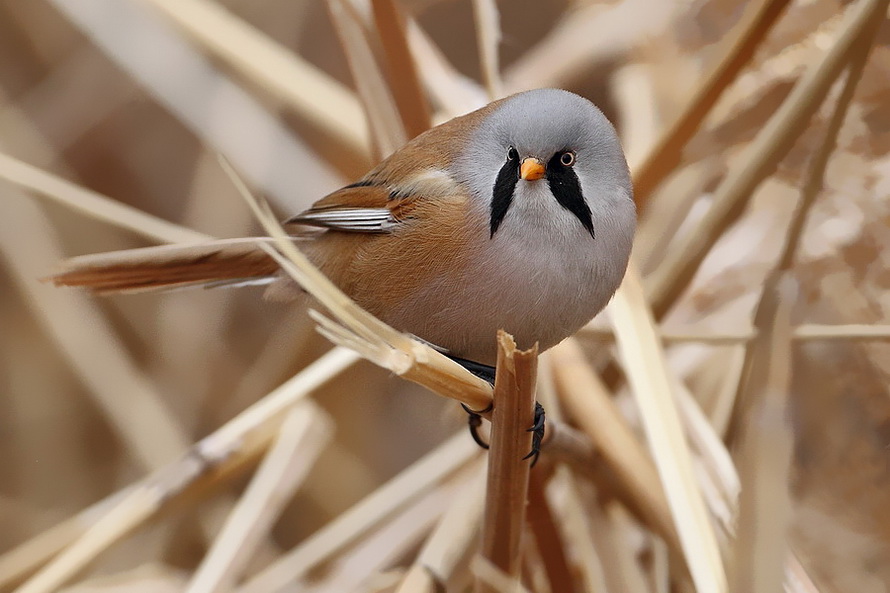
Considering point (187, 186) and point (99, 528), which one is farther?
point (187, 186)

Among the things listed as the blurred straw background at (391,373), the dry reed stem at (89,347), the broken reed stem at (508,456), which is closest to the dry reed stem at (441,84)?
the blurred straw background at (391,373)

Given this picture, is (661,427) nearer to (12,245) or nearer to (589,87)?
(589,87)

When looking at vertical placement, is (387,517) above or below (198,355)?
below

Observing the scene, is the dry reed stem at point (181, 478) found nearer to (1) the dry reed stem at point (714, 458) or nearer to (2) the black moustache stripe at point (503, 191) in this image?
(2) the black moustache stripe at point (503, 191)

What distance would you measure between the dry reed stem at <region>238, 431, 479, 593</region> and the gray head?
62 centimetres

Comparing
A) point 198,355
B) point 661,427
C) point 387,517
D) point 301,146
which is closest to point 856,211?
point 661,427

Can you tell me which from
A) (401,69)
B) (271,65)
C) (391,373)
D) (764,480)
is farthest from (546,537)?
(271,65)

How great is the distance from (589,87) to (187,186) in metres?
1.39

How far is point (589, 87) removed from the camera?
2395 mm

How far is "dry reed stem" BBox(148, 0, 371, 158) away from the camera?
6.39 ft

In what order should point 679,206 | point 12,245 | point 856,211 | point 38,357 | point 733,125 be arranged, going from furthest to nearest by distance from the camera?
point 38,357, point 12,245, point 679,206, point 733,125, point 856,211

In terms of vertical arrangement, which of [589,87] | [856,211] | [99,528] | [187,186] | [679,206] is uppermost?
[589,87]

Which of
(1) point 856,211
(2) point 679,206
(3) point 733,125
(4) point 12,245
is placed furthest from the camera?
(4) point 12,245

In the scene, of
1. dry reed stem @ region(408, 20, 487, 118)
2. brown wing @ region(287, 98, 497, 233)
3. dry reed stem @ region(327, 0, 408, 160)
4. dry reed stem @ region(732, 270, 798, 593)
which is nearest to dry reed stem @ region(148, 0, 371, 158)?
dry reed stem @ region(408, 20, 487, 118)
